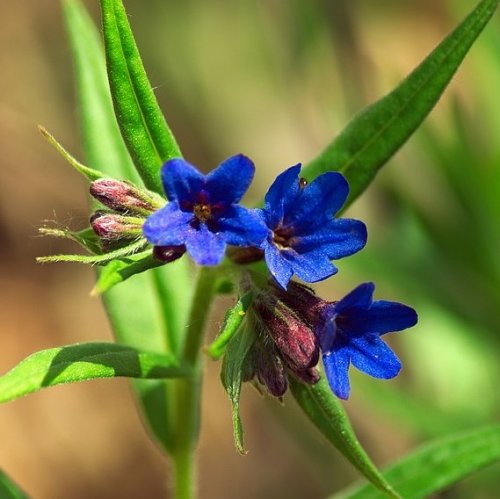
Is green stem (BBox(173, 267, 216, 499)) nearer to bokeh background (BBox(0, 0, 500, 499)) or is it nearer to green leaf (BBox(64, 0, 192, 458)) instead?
green leaf (BBox(64, 0, 192, 458))

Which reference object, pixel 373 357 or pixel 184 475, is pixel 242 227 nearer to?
pixel 373 357

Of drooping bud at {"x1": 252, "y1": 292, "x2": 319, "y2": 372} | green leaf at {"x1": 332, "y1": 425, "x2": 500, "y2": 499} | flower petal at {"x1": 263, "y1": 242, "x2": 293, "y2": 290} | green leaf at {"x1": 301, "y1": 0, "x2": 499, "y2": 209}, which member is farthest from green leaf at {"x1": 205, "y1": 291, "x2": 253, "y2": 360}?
green leaf at {"x1": 332, "y1": 425, "x2": 500, "y2": 499}

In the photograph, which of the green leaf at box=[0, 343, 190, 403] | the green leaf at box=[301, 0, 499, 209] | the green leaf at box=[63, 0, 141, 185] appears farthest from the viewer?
the green leaf at box=[63, 0, 141, 185]

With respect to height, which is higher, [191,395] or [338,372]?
[338,372]

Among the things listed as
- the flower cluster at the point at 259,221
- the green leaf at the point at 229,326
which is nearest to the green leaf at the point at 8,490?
the green leaf at the point at 229,326

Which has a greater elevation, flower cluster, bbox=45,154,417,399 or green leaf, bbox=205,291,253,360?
flower cluster, bbox=45,154,417,399

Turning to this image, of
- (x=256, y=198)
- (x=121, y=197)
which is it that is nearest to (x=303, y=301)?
(x=121, y=197)

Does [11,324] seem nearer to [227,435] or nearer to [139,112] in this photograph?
[227,435]

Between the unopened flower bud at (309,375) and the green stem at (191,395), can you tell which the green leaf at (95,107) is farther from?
the unopened flower bud at (309,375)
